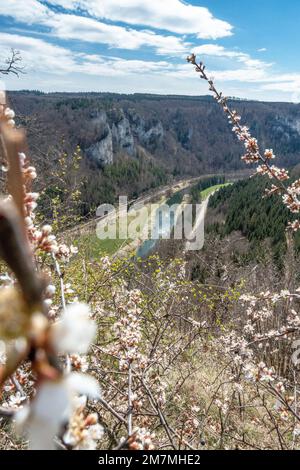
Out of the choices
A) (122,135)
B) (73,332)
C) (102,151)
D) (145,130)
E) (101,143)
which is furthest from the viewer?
(145,130)

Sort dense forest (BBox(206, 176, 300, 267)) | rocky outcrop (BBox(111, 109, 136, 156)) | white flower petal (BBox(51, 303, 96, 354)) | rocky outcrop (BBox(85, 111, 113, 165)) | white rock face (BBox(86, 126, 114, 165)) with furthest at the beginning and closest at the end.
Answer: rocky outcrop (BBox(111, 109, 136, 156)) → rocky outcrop (BBox(85, 111, 113, 165)) → white rock face (BBox(86, 126, 114, 165)) → dense forest (BBox(206, 176, 300, 267)) → white flower petal (BBox(51, 303, 96, 354))

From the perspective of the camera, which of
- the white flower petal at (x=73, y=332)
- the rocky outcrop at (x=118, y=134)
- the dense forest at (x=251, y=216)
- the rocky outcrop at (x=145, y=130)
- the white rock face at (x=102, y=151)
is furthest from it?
the rocky outcrop at (x=145, y=130)

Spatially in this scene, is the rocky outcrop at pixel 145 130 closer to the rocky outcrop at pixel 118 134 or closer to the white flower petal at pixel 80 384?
the rocky outcrop at pixel 118 134

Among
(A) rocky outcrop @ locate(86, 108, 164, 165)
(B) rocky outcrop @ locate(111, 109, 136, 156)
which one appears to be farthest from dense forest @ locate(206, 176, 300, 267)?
(B) rocky outcrop @ locate(111, 109, 136, 156)

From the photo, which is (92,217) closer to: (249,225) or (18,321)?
(18,321)

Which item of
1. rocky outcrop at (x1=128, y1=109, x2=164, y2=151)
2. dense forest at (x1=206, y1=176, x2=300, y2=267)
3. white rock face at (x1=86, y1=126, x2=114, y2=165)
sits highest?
rocky outcrop at (x1=128, y1=109, x2=164, y2=151)

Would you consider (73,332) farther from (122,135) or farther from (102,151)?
(122,135)

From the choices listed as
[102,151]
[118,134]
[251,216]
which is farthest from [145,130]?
[251,216]

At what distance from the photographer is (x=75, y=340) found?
53 cm

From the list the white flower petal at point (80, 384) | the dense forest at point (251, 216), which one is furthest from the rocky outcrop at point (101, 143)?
the white flower petal at point (80, 384)

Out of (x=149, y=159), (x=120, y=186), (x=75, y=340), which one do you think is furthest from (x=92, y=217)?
(x=149, y=159)

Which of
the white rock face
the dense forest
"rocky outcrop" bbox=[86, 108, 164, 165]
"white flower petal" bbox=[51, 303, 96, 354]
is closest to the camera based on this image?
"white flower petal" bbox=[51, 303, 96, 354]

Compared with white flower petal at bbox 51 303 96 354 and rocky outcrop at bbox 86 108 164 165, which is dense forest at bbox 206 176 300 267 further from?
rocky outcrop at bbox 86 108 164 165

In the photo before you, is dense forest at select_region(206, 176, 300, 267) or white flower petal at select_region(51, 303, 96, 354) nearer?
white flower petal at select_region(51, 303, 96, 354)
